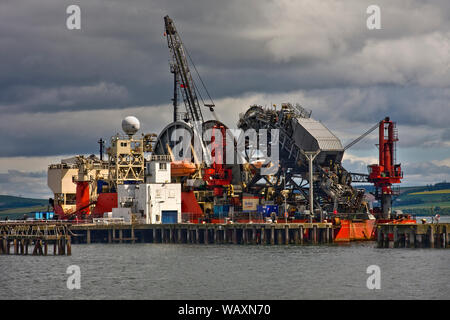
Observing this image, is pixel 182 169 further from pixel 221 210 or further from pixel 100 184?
pixel 100 184

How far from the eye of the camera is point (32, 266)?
89625 millimetres

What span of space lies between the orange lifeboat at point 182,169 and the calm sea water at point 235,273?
2685cm

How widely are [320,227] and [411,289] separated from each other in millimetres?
40344

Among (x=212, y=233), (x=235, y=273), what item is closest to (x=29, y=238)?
(x=212, y=233)

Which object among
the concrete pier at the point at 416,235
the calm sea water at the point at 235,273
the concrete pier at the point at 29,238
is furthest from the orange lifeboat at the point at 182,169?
the concrete pier at the point at 416,235

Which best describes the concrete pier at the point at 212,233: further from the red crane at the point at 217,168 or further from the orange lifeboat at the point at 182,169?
the orange lifeboat at the point at 182,169

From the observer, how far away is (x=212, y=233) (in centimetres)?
11719

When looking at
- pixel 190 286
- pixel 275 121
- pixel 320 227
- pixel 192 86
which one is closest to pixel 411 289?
pixel 190 286

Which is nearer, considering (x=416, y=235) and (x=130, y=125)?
(x=416, y=235)

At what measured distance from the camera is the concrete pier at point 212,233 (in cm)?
11019

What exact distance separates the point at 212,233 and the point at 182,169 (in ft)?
64.6

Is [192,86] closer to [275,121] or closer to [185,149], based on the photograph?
[185,149]

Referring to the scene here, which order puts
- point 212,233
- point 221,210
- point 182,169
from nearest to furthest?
point 212,233 → point 221,210 → point 182,169

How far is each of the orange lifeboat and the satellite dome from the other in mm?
8384
